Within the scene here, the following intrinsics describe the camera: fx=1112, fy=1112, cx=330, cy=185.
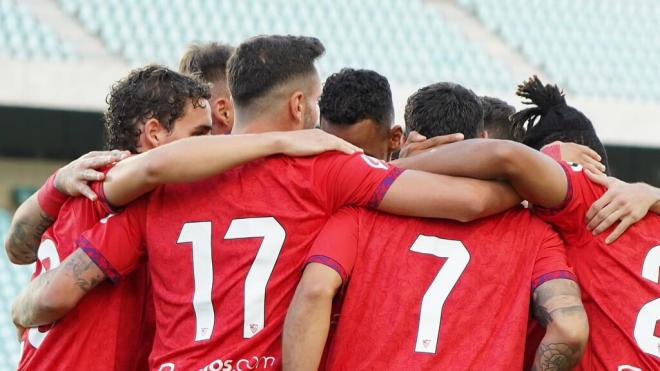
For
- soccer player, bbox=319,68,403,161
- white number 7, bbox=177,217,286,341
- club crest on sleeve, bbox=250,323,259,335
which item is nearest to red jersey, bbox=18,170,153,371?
white number 7, bbox=177,217,286,341

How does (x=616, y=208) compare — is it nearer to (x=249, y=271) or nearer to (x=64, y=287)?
(x=249, y=271)

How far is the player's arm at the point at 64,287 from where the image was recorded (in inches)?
146

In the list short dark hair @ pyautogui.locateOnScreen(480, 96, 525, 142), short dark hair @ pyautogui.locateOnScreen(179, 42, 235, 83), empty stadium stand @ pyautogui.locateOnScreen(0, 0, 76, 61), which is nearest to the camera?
short dark hair @ pyautogui.locateOnScreen(480, 96, 525, 142)

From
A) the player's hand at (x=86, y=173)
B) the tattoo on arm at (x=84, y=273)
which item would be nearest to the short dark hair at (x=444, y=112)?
the player's hand at (x=86, y=173)

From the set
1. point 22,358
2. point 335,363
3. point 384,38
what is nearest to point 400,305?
point 335,363

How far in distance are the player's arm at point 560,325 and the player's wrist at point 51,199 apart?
172 cm

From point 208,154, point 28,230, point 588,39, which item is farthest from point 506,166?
point 588,39

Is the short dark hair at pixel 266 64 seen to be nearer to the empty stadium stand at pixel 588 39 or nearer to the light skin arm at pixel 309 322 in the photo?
the light skin arm at pixel 309 322

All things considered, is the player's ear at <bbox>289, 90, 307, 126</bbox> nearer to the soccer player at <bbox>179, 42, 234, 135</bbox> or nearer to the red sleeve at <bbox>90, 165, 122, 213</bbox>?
the red sleeve at <bbox>90, 165, 122, 213</bbox>

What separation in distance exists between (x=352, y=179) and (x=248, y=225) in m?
0.37

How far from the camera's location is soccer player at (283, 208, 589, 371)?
3482 mm

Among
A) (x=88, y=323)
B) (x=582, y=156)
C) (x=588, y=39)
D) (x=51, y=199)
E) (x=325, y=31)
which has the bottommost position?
(x=588, y=39)

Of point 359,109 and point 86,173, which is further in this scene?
point 359,109

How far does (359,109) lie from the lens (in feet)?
13.0
